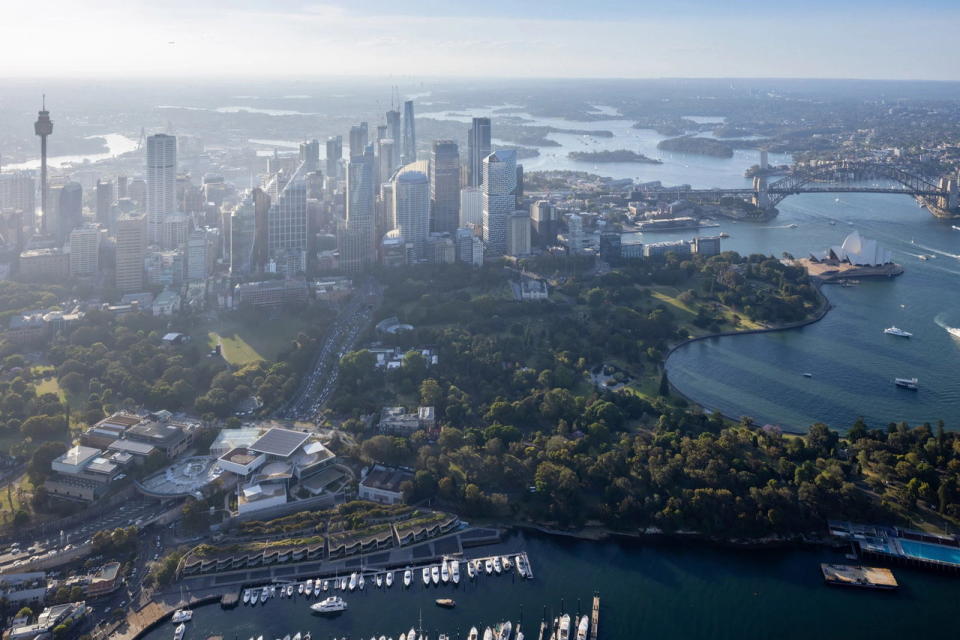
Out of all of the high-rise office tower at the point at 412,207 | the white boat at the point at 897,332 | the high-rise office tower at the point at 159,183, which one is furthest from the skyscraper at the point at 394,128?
the white boat at the point at 897,332

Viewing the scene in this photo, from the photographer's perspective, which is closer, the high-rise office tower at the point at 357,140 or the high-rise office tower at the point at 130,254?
the high-rise office tower at the point at 130,254

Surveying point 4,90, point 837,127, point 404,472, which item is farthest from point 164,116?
point 404,472

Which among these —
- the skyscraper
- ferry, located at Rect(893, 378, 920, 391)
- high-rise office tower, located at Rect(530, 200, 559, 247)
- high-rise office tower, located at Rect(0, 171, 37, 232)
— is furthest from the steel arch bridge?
high-rise office tower, located at Rect(0, 171, 37, 232)

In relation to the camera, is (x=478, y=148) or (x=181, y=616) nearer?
(x=181, y=616)

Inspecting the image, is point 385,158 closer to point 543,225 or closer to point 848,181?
point 543,225

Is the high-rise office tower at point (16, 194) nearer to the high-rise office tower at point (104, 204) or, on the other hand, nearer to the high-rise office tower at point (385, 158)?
the high-rise office tower at point (104, 204)

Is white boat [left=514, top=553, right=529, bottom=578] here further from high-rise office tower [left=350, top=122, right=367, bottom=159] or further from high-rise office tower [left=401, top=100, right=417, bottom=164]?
high-rise office tower [left=401, top=100, right=417, bottom=164]

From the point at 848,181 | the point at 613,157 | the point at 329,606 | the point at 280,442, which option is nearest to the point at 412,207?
the point at 280,442

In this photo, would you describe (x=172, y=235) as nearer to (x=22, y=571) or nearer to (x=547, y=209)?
(x=547, y=209)
